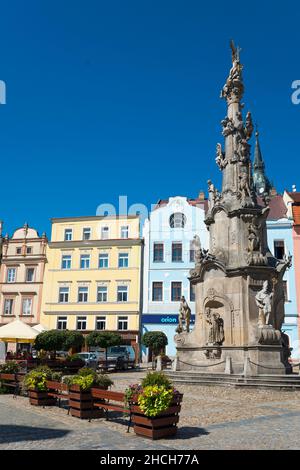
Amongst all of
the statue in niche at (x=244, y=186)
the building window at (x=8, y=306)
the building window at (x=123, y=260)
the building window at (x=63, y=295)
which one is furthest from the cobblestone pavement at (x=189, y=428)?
the building window at (x=8, y=306)

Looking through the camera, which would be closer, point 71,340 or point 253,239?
point 253,239

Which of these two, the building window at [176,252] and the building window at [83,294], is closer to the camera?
the building window at [176,252]

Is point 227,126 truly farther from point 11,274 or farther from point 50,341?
point 11,274

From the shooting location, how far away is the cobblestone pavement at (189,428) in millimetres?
7594

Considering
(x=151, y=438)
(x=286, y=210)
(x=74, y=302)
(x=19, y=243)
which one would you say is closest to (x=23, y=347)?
(x=74, y=302)

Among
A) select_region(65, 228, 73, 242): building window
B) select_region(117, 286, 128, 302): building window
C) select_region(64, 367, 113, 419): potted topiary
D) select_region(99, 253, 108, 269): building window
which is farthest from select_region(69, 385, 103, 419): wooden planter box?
select_region(65, 228, 73, 242): building window

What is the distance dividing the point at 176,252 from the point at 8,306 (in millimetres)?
17897

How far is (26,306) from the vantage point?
4541cm

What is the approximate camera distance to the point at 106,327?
42.5 m

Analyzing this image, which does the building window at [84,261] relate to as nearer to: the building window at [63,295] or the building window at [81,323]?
the building window at [63,295]

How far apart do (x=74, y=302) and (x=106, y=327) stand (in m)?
4.14

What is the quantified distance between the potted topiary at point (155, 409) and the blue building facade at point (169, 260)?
32208mm

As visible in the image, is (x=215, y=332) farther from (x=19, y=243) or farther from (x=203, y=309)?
(x=19, y=243)

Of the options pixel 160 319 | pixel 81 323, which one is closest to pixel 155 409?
pixel 160 319
